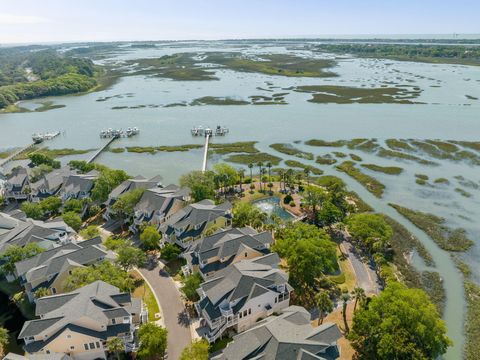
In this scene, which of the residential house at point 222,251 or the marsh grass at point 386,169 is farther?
the marsh grass at point 386,169

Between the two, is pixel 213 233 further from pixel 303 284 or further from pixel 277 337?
pixel 277 337

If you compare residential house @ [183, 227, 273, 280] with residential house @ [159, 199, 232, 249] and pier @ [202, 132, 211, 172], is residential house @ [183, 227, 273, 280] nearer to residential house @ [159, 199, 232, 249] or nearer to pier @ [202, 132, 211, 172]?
residential house @ [159, 199, 232, 249]

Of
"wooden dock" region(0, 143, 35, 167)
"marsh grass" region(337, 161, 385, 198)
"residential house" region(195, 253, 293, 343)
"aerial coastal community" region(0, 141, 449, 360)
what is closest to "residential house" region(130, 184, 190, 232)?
"aerial coastal community" region(0, 141, 449, 360)

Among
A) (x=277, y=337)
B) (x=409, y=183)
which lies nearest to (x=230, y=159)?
(x=409, y=183)

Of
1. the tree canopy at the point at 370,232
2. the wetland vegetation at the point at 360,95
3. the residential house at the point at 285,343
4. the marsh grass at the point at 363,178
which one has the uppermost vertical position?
the wetland vegetation at the point at 360,95

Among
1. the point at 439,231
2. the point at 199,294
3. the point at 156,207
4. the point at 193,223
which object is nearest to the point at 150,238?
the point at 193,223

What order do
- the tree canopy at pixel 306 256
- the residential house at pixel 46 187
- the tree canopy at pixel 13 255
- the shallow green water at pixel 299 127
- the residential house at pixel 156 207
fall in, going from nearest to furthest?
the tree canopy at pixel 306 256, the tree canopy at pixel 13 255, the residential house at pixel 156 207, the shallow green water at pixel 299 127, the residential house at pixel 46 187

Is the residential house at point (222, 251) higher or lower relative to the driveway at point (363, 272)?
higher

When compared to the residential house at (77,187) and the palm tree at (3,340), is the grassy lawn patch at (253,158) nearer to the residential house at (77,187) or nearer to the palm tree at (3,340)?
the residential house at (77,187)

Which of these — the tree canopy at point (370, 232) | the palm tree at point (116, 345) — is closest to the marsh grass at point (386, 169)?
the tree canopy at point (370, 232)
